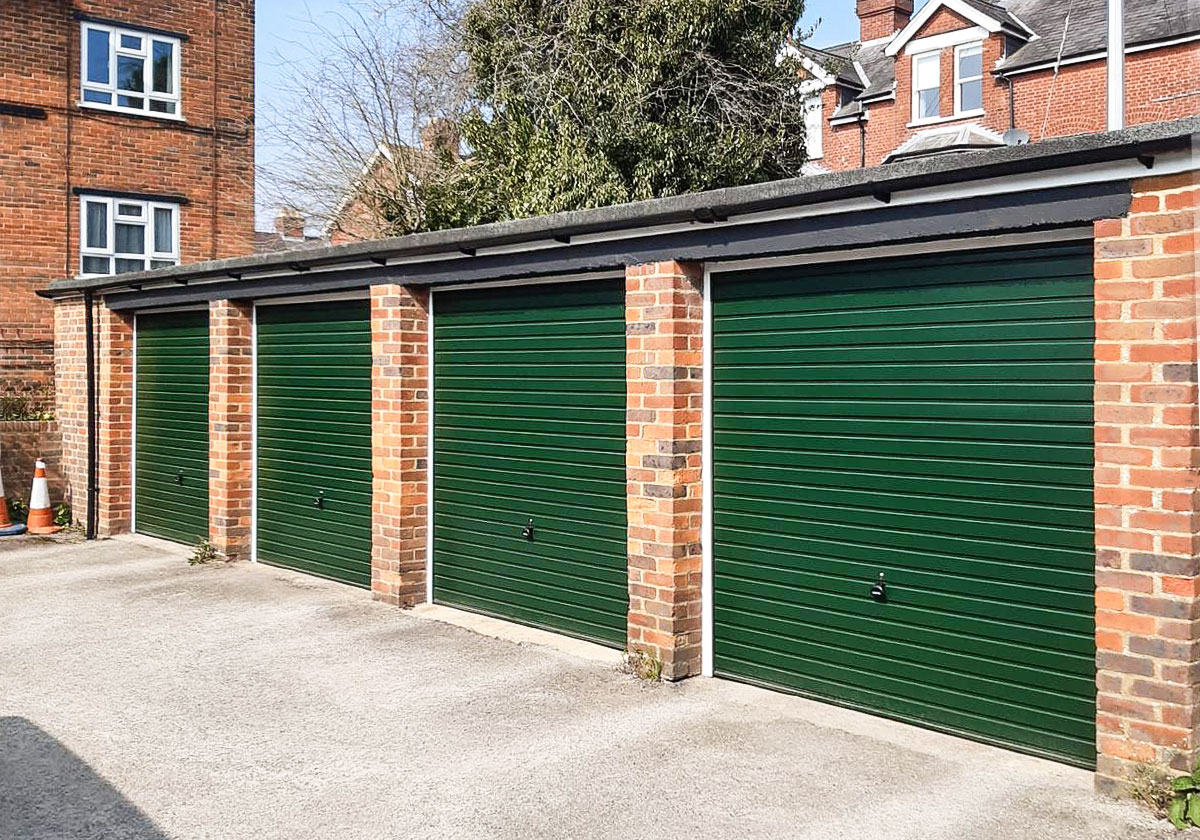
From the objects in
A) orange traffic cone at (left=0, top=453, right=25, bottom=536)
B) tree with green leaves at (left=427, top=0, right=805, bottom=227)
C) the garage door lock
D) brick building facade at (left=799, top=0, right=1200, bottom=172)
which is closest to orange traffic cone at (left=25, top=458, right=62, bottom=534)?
orange traffic cone at (left=0, top=453, right=25, bottom=536)

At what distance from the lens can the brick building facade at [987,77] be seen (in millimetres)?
22328

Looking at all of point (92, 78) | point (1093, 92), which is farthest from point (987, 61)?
point (92, 78)

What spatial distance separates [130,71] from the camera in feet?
60.9

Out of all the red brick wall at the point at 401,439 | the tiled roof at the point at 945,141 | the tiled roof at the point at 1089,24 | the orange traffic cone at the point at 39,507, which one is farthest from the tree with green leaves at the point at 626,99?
the tiled roof at the point at 945,141

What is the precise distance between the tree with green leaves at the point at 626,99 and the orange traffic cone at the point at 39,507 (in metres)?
7.62

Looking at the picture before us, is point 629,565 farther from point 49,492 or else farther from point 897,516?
point 49,492

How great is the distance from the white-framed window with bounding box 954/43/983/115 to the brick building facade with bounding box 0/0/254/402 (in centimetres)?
1647

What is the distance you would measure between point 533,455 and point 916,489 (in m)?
3.13

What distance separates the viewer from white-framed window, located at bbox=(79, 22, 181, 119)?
709 inches

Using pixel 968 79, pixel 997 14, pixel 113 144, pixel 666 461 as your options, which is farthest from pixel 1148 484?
pixel 997 14

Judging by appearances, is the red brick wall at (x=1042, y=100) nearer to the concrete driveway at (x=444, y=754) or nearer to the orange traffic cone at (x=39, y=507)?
the concrete driveway at (x=444, y=754)

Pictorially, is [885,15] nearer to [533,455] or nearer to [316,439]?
[316,439]

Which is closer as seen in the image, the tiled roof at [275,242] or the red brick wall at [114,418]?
the red brick wall at [114,418]

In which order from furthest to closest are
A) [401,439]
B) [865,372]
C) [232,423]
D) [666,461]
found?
[232,423] < [401,439] < [666,461] < [865,372]
